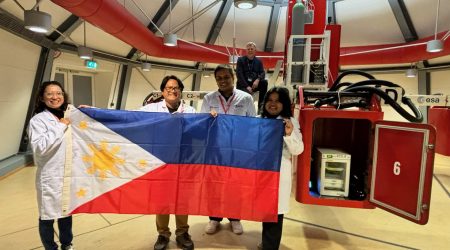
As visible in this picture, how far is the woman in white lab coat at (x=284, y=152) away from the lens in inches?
76.3

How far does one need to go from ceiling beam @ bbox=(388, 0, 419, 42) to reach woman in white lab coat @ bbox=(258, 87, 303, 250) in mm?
6742

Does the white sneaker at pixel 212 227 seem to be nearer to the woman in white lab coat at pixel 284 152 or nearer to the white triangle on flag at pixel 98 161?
the woman in white lab coat at pixel 284 152

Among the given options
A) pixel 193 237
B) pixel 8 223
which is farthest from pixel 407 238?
pixel 8 223

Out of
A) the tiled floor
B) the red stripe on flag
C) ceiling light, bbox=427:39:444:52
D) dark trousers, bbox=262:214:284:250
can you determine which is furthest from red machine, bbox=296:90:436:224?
ceiling light, bbox=427:39:444:52

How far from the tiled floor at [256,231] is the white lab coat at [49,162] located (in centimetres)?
70

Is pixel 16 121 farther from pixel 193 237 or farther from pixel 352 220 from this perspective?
pixel 352 220

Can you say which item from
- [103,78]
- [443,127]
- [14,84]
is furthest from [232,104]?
[103,78]

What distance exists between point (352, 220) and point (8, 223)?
3900 millimetres

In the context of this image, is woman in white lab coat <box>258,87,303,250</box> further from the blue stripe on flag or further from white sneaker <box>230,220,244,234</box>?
white sneaker <box>230,220,244,234</box>

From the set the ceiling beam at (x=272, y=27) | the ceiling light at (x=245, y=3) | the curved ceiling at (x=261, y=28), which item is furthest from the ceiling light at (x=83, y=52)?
the ceiling beam at (x=272, y=27)

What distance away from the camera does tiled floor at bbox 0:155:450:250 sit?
2492 millimetres

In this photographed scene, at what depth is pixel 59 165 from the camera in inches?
75.9

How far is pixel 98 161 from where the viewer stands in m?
2.07

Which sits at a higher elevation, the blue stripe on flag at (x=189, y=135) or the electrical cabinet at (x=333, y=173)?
the blue stripe on flag at (x=189, y=135)
